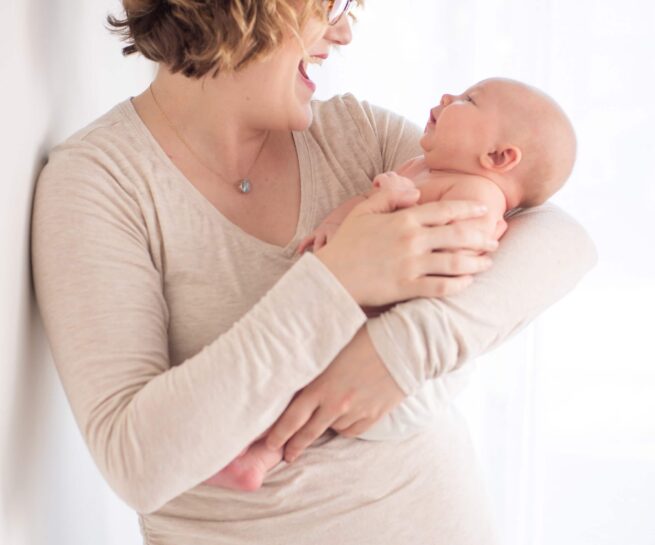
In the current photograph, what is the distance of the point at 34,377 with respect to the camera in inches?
56.4

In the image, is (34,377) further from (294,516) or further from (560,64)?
(560,64)

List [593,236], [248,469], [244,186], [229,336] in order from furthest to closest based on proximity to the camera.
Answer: [593,236] → [244,186] → [248,469] → [229,336]

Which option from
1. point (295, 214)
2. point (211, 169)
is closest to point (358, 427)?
point (295, 214)

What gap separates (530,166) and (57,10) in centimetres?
80

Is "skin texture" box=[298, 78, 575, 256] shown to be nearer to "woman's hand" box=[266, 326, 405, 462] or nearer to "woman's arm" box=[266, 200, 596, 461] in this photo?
"woman's arm" box=[266, 200, 596, 461]

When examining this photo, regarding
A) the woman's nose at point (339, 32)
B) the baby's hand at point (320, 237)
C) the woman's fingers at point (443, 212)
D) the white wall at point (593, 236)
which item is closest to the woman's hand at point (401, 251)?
the woman's fingers at point (443, 212)

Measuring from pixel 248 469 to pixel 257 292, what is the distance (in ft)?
0.92

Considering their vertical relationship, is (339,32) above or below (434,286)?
above

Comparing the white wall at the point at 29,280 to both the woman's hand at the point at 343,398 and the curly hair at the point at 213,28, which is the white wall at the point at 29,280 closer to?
the curly hair at the point at 213,28

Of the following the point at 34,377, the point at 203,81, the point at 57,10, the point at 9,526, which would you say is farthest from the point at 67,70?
the point at 9,526

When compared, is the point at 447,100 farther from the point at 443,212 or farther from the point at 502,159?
the point at 443,212

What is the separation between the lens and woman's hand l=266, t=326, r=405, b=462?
1.30 meters

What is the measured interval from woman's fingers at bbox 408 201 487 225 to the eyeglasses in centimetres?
35

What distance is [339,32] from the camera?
158 centimetres
